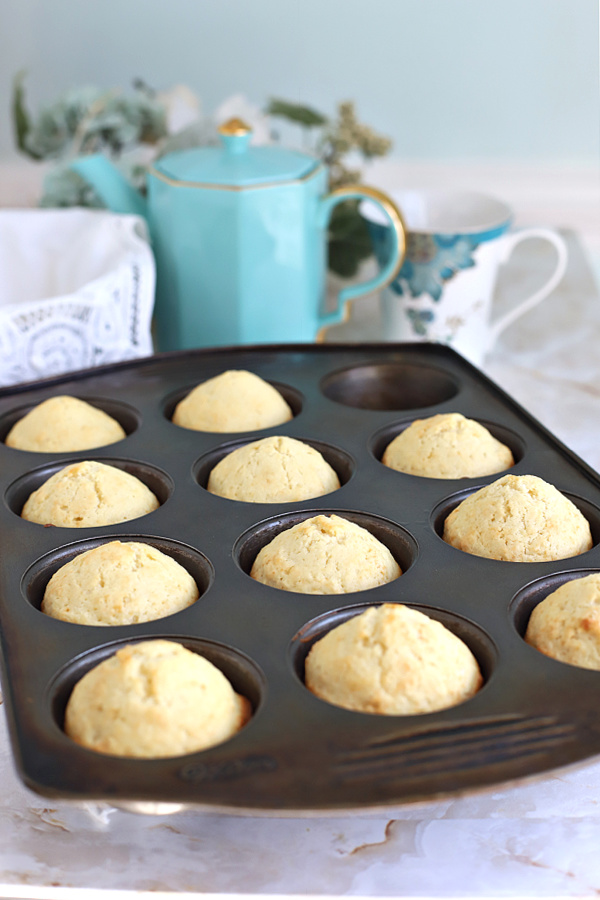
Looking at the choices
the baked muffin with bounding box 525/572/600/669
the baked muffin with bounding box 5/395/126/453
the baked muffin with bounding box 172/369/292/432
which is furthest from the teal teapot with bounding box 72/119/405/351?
the baked muffin with bounding box 525/572/600/669

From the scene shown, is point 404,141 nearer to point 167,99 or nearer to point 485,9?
point 485,9

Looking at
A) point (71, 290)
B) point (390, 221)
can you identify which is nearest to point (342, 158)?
point (390, 221)

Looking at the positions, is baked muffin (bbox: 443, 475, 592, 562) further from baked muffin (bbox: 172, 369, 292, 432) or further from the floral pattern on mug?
the floral pattern on mug

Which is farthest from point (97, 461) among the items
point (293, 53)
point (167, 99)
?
point (293, 53)

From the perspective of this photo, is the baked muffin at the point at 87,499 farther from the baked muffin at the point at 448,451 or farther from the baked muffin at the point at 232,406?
the baked muffin at the point at 448,451

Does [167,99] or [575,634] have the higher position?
[167,99]
